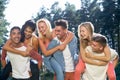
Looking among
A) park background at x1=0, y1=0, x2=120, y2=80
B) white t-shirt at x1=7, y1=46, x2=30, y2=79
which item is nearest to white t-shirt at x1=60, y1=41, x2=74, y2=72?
white t-shirt at x1=7, y1=46, x2=30, y2=79

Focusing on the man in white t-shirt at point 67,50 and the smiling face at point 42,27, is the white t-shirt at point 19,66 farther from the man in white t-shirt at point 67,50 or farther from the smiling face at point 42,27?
the man in white t-shirt at point 67,50

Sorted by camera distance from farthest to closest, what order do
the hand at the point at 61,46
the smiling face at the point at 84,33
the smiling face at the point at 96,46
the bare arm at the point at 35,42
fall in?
the bare arm at the point at 35,42 → the hand at the point at 61,46 → the smiling face at the point at 84,33 → the smiling face at the point at 96,46

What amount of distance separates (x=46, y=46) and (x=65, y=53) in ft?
1.31

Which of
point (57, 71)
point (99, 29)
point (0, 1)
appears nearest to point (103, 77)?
point (57, 71)

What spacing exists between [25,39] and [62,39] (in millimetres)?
727

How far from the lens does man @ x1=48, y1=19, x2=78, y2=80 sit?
6391 mm

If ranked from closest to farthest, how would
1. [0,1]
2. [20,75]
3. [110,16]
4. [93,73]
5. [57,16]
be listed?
[93,73] → [20,75] → [0,1] → [110,16] → [57,16]

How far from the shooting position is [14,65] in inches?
254

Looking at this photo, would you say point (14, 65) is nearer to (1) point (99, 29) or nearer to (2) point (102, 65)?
(2) point (102, 65)

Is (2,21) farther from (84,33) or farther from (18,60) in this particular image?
(84,33)

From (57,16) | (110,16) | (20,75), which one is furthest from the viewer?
(57,16)

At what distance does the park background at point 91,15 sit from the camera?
55719 millimetres

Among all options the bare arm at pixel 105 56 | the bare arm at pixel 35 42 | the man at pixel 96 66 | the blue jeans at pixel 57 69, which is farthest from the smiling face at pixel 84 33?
the bare arm at pixel 35 42

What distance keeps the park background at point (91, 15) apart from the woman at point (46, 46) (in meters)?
44.9
